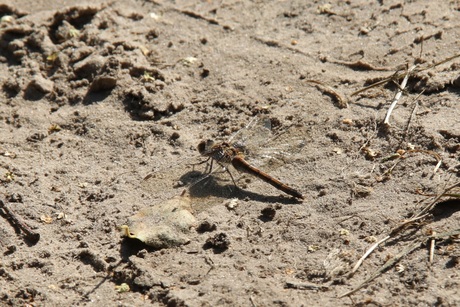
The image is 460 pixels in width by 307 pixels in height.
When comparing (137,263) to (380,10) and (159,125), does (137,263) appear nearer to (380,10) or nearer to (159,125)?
(159,125)

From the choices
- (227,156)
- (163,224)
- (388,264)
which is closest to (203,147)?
(227,156)

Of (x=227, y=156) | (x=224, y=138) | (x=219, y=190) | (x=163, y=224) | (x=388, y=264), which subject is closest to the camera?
(x=388, y=264)

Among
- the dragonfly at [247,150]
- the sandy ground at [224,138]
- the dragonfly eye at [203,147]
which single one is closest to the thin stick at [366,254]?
the sandy ground at [224,138]

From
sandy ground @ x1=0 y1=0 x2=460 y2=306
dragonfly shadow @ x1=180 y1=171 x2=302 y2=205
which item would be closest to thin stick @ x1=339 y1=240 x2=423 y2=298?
sandy ground @ x1=0 y1=0 x2=460 y2=306

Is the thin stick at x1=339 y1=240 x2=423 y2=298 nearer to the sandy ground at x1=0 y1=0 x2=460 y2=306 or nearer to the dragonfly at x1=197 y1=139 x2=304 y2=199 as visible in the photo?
the sandy ground at x1=0 y1=0 x2=460 y2=306

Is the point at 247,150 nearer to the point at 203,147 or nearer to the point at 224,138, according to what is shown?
the point at 224,138
